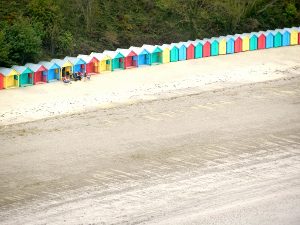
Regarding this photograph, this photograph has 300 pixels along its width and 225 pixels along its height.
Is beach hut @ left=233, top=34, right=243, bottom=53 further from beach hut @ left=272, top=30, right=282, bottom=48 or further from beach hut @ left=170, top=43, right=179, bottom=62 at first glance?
beach hut @ left=170, top=43, right=179, bottom=62

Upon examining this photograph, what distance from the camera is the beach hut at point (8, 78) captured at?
46031 mm

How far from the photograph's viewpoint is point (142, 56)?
5162cm

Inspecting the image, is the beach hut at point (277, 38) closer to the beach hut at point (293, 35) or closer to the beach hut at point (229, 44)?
the beach hut at point (293, 35)

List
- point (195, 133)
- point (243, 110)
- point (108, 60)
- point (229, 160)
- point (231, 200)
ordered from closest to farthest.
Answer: point (231, 200), point (229, 160), point (195, 133), point (243, 110), point (108, 60)

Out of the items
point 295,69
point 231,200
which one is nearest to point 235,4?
point 295,69

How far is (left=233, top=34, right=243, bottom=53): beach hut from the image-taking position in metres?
55.2

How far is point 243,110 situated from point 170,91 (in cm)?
467

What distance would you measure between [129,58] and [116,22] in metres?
5.75

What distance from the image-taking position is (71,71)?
4838cm

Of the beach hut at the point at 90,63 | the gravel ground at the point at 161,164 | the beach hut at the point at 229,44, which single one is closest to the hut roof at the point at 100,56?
the beach hut at the point at 90,63

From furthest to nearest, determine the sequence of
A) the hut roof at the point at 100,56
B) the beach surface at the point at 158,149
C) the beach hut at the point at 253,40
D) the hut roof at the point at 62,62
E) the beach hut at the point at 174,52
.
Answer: the beach hut at the point at 253,40, the beach hut at the point at 174,52, the hut roof at the point at 100,56, the hut roof at the point at 62,62, the beach surface at the point at 158,149

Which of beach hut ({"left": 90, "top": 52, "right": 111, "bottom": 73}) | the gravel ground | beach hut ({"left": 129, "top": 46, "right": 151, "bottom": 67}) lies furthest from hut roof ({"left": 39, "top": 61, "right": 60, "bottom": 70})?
the gravel ground

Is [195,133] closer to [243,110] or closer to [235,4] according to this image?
[243,110]

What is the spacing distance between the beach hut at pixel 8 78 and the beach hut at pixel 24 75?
25cm
